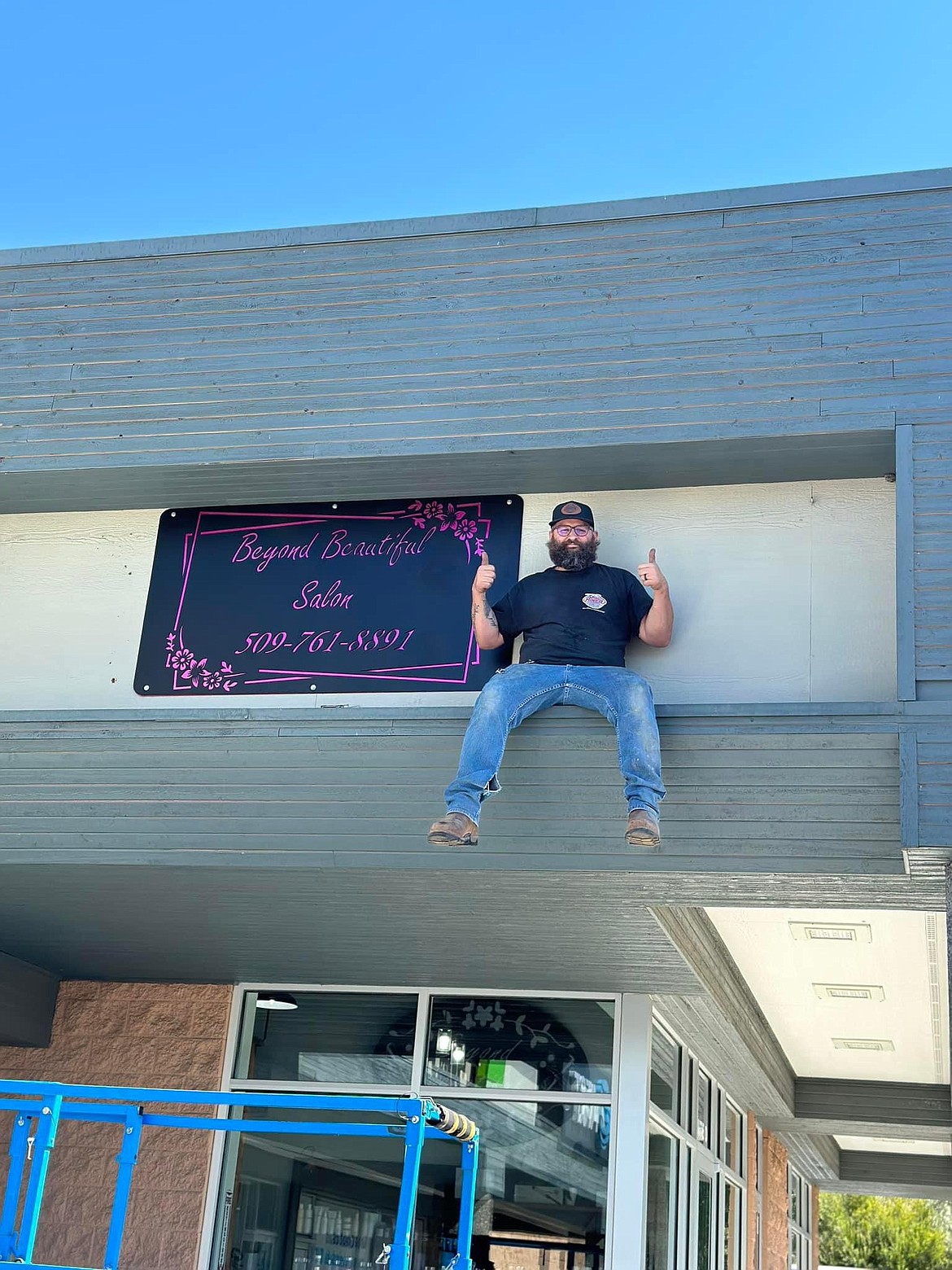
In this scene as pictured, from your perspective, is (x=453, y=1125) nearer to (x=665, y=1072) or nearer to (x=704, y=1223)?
(x=665, y=1072)

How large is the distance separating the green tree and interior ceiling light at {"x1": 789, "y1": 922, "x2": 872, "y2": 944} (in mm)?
34569

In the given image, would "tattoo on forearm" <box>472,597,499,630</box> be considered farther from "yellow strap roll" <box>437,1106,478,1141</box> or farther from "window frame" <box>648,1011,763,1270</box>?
"window frame" <box>648,1011,763,1270</box>

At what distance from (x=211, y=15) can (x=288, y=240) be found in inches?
453

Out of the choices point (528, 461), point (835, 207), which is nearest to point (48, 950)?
point (528, 461)

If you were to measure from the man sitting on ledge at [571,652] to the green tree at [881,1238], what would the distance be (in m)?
A: 37.1

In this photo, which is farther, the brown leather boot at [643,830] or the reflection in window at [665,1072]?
the reflection in window at [665,1072]

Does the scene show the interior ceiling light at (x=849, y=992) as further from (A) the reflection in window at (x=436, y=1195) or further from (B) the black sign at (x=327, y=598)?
(B) the black sign at (x=327, y=598)

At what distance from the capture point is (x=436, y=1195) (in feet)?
26.0

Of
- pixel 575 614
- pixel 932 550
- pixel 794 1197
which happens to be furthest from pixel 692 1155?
pixel 794 1197

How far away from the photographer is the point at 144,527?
7535 millimetres

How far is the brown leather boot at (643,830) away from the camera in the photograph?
17.1 ft

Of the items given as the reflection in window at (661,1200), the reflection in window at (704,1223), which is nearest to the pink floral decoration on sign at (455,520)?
the reflection in window at (661,1200)

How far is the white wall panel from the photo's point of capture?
6305 mm

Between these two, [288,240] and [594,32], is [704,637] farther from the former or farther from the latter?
[594,32]
